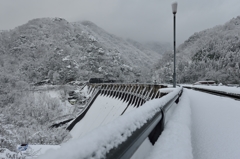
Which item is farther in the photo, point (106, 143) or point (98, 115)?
point (98, 115)

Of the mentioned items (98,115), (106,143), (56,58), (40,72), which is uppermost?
(56,58)

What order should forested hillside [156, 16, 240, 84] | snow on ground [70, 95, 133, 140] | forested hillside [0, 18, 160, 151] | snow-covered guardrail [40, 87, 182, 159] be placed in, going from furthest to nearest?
forested hillside [156, 16, 240, 84]
snow on ground [70, 95, 133, 140]
forested hillside [0, 18, 160, 151]
snow-covered guardrail [40, 87, 182, 159]

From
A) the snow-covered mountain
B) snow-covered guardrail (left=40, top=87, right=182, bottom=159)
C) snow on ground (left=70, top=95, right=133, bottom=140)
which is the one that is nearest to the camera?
snow-covered guardrail (left=40, top=87, right=182, bottom=159)

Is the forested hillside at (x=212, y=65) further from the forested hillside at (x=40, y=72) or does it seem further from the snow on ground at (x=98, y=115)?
the snow on ground at (x=98, y=115)

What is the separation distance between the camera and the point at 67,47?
112 meters

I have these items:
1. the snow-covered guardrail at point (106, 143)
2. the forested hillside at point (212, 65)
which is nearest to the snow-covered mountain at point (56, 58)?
the forested hillside at point (212, 65)

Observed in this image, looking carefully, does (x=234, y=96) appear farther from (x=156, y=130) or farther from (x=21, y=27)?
(x=21, y=27)

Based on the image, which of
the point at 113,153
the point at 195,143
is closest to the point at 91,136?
the point at 113,153

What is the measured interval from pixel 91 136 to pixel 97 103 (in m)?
38.5

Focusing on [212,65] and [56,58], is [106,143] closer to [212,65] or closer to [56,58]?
[56,58]

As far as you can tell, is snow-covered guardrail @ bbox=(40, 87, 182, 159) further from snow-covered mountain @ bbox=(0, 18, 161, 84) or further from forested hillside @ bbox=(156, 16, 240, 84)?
snow-covered mountain @ bbox=(0, 18, 161, 84)

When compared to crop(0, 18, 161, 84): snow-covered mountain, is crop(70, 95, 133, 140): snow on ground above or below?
below

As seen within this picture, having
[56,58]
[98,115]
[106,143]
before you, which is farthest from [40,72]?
[106,143]

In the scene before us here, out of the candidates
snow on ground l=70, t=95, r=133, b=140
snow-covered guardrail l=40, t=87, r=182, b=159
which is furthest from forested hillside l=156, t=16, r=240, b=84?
snow-covered guardrail l=40, t=87, r=182, b=159
